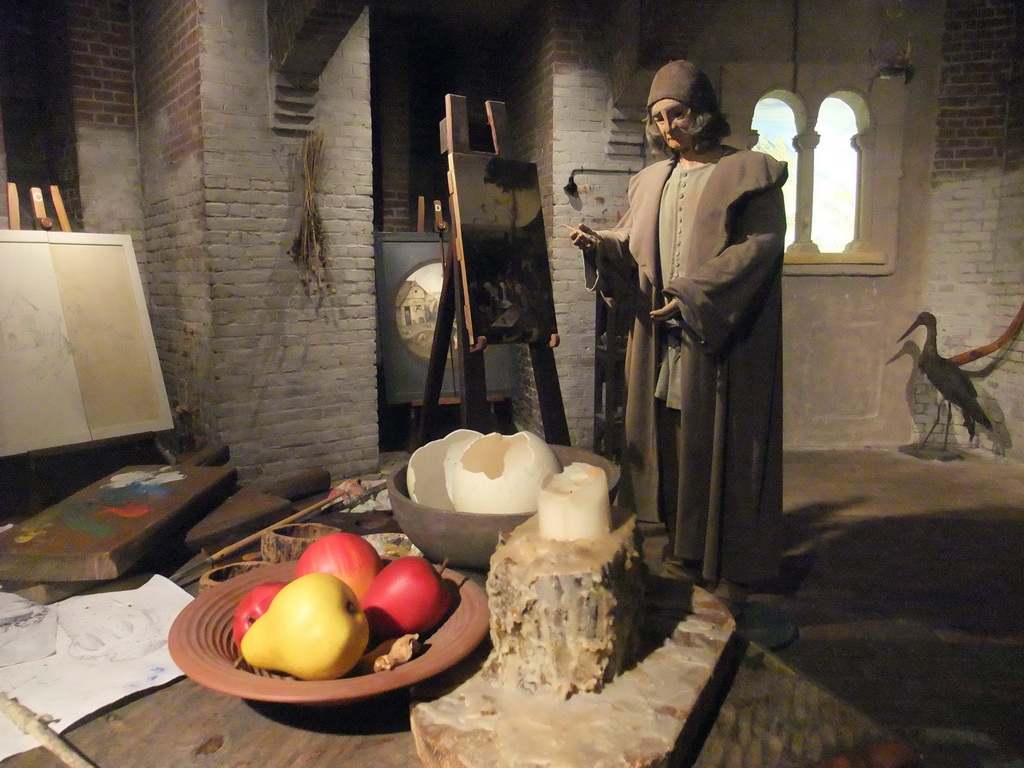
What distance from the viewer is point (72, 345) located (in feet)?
14.8

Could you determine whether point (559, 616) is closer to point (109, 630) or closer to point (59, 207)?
point (109, 630)

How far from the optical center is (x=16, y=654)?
1805 mm

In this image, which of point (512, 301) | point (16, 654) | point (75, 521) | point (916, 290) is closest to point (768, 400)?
point (512, 301)

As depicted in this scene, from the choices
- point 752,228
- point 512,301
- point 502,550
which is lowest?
point 502,550

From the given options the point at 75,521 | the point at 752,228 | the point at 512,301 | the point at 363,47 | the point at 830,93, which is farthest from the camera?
the point at 830,93

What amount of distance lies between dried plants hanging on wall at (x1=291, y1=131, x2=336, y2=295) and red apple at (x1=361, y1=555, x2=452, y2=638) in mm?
3551

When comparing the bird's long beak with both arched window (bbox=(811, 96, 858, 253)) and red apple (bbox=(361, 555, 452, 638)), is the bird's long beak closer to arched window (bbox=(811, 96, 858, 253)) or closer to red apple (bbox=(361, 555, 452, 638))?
arched window (bbox=(811, 96, 858, 253))

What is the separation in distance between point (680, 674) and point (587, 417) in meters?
4.53

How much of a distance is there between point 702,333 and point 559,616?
1.37 metres

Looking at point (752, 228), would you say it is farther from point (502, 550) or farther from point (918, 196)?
point (918, 196)

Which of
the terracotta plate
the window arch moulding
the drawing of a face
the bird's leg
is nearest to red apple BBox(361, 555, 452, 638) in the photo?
the terracotta plate

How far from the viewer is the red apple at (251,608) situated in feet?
4.63

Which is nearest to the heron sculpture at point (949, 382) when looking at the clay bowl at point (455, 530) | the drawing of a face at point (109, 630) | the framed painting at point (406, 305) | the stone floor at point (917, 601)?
the stone floor at point (917, 601)

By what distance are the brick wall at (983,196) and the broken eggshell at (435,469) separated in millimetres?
5243
